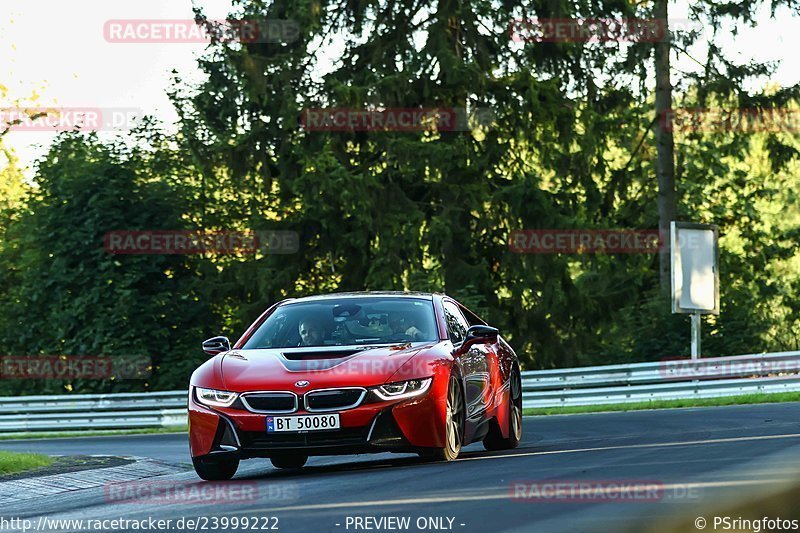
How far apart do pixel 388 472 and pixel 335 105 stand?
26643 mm

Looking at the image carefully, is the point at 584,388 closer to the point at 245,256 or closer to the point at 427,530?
the point at 245,256

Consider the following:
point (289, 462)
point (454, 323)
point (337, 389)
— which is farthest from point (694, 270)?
point (337, 389)

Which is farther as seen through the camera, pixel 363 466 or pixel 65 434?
pixel 65 434

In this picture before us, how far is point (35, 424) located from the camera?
37.9 m

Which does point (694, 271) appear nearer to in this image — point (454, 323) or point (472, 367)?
point (454, 323)

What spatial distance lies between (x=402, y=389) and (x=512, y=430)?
3.35 m

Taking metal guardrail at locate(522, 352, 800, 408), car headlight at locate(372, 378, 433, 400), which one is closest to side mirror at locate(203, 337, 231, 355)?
car headlight at locate(372, 378, 433, 400)

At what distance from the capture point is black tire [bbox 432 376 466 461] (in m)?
12.2

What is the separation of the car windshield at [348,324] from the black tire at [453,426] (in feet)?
1.94

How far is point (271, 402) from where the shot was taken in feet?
38.5

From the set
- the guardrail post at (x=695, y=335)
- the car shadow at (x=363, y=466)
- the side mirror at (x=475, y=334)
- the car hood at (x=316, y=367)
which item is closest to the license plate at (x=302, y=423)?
the car hood at (x=316, y=367)

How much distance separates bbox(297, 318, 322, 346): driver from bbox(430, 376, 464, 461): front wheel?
1240mm

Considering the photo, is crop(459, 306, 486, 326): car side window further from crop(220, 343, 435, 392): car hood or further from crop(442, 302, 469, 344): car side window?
crop(220, 343, 435, 392): car hood

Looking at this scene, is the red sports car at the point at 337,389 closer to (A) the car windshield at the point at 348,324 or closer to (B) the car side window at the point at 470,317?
(A) the car windshield at the point at 348,324
